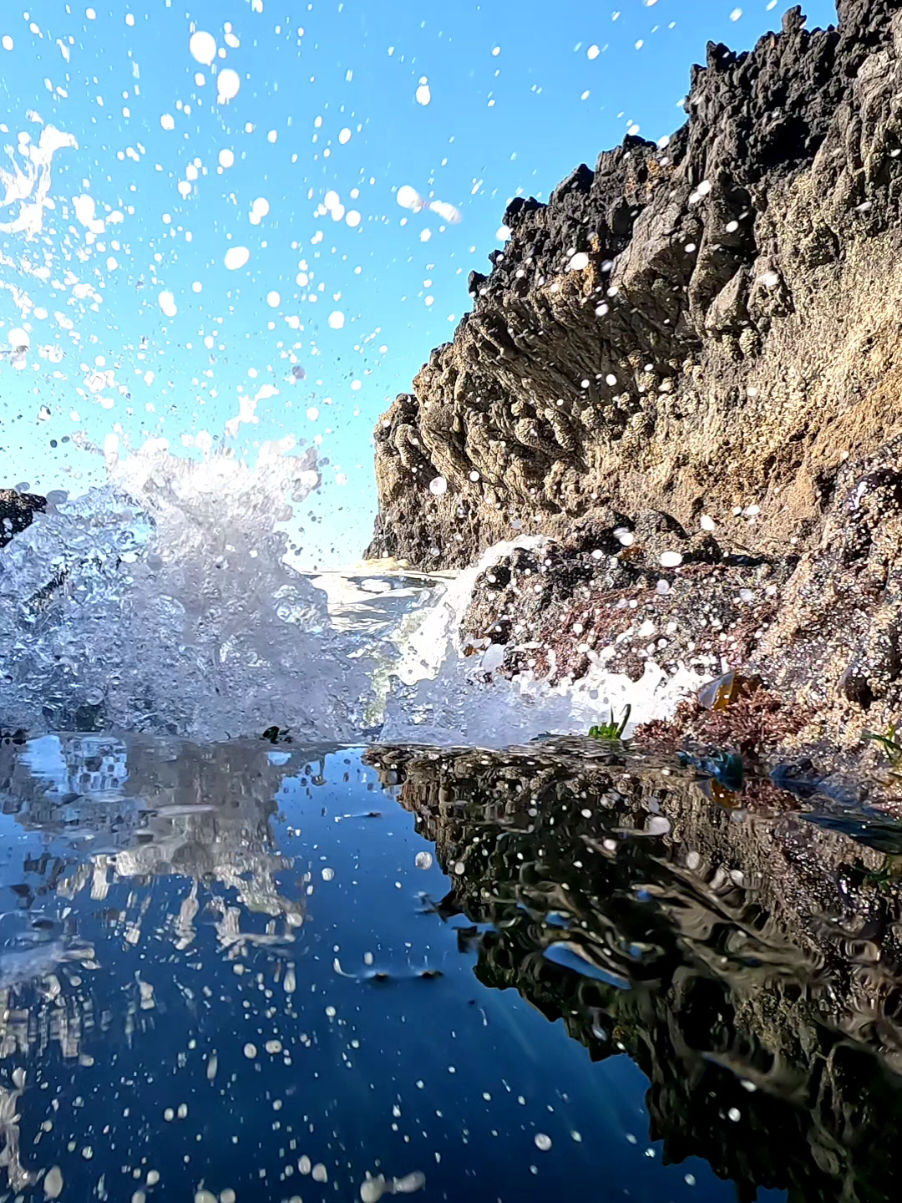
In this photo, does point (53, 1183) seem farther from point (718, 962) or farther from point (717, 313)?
point (717, 313)

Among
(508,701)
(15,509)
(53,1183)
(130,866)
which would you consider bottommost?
(508,701)

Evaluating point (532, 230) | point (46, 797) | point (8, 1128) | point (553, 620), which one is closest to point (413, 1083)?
point (8, 1128)

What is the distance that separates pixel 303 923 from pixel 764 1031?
0.92 meters

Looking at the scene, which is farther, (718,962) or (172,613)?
(172,613)

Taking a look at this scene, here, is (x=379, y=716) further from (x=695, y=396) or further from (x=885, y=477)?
(x=695, y=396)

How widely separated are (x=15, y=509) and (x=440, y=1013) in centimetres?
2122

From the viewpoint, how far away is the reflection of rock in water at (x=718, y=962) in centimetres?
92

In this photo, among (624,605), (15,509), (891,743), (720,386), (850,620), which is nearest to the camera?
(891,743)

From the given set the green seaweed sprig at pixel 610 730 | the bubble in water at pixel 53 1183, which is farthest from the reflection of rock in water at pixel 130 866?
the green seaweed sprig at pixel 610 730

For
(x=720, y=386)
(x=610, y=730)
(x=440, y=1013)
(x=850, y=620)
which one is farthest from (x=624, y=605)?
(x=720, y=386)

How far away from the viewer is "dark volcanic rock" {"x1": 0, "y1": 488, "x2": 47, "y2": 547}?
17453mm

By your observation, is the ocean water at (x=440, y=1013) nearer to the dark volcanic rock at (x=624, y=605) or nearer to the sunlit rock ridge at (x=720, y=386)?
the sunlit rock ridge at (x=720, y=386)

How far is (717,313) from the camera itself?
15.2 m

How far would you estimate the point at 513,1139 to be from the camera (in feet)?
2.99
